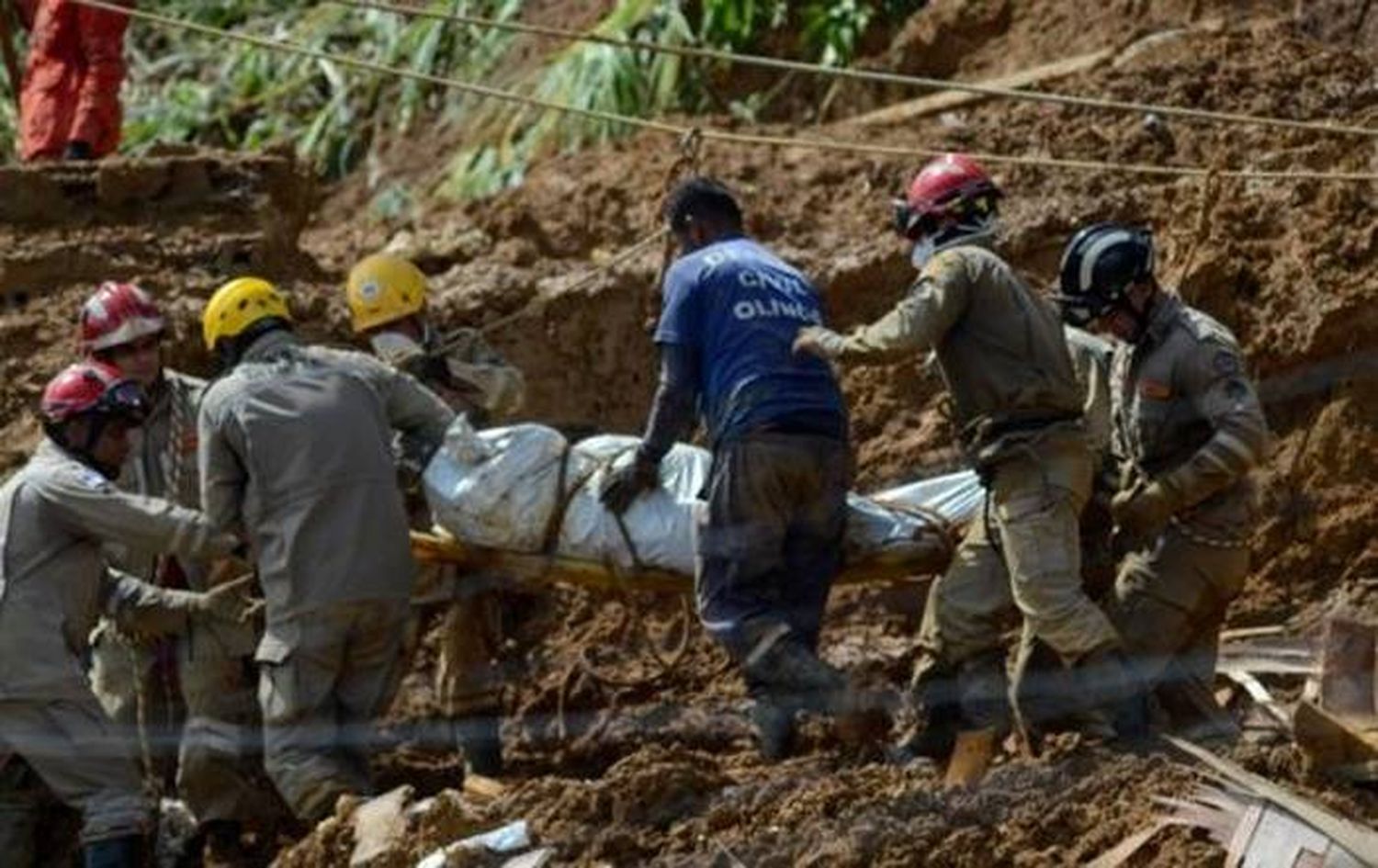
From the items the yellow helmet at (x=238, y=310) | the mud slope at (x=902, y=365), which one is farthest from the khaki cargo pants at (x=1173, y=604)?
the yellow helmet at (x=238, y=310)

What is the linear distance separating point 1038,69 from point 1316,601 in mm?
3625

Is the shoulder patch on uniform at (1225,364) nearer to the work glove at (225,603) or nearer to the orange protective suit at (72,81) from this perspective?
the work glove at (225,603)

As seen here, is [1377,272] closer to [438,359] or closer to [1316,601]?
[1316,601]

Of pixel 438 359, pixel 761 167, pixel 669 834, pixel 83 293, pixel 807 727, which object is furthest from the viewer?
pixel 761 167

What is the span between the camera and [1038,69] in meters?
17.0

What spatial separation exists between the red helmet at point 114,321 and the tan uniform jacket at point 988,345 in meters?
2.58

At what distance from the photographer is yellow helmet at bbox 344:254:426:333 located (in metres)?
13.4

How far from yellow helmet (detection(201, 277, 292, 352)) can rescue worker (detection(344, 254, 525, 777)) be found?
1.24 ft

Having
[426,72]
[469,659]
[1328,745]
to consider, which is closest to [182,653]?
[469,659]

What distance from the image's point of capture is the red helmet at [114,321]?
13.4 meters

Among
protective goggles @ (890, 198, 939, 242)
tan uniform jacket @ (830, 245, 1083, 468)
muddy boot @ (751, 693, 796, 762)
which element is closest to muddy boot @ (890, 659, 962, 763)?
muddy boot @ (751, 693, 796, 762)

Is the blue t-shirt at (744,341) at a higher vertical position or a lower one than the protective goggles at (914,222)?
lower

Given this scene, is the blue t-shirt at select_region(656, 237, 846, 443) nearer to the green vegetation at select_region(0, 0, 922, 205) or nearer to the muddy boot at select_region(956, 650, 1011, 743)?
the muddy boot at select_region(956, 650, 1011, 743)

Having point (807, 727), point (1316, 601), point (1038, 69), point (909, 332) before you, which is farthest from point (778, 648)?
point (1038, 69)
